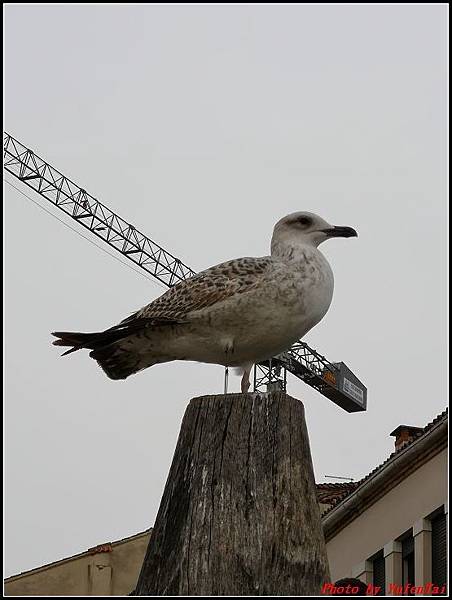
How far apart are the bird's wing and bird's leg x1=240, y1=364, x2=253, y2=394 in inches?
14.8

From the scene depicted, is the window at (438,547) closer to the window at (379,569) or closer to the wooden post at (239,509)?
the window at (379,569)

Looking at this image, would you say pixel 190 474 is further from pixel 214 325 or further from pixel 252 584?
pixel 214 325

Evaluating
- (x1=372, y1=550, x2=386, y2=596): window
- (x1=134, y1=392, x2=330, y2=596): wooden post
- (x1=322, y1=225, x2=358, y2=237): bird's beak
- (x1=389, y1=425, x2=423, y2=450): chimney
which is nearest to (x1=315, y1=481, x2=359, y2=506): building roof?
(x1=389, y1=425, x2=423, y2=450): chimney

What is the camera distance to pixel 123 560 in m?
33.3

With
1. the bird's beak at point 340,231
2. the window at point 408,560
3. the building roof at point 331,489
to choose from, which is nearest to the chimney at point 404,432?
the building roof at point 331,489

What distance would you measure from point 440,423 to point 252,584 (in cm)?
1862

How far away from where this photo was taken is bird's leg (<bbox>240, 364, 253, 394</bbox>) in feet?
21.3

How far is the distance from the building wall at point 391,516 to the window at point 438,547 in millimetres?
248

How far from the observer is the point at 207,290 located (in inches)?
269

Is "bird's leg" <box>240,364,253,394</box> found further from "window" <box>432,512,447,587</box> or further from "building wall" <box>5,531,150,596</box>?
"building wall" <box>5,531,150,596</box>

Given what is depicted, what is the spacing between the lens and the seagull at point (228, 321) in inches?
251

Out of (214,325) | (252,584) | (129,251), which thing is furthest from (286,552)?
(129,251)

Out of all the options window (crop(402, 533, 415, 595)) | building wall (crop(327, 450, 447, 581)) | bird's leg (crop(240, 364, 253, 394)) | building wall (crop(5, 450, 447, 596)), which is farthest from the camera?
window (crop(402, 533, 415, 595))

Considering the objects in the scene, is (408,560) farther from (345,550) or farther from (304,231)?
(304,231)
